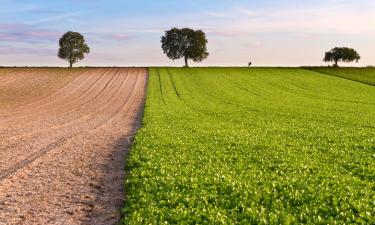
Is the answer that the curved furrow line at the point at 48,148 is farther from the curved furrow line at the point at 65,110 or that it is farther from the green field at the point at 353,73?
the green field at the point at 353,73

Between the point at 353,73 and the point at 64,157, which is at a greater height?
the point at 353,73

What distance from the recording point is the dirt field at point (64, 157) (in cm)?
→ 1520

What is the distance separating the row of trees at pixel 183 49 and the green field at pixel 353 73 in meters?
22.6

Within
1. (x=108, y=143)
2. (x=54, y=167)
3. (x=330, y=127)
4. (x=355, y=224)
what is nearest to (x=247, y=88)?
(x=330, y=127)

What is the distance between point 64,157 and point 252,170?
10600 mm

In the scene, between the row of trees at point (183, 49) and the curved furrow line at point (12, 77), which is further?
the row of trees at point (183, 49)

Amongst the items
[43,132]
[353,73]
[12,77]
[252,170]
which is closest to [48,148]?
[43,132]

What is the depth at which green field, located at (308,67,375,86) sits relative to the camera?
103125 mm

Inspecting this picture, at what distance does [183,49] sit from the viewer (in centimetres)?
15012

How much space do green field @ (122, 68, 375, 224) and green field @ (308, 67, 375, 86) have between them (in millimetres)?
62890

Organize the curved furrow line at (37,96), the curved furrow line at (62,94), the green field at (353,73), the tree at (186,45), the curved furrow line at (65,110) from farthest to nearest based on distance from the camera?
the tree at (186,45) < the green field at (353,73) < the curved furrow line at (37,96) < the curved furrow line at (62,94) < the curved furrow line at (65,110)

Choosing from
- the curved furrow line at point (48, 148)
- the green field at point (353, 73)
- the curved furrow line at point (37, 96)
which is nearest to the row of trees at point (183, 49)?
the green field at point (353, 73)

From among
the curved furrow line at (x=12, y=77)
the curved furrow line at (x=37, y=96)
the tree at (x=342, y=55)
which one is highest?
the tree at (x=342, y=55)

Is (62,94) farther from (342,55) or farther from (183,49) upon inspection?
(342,55)
